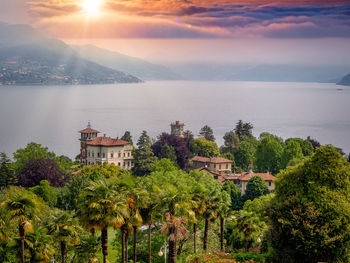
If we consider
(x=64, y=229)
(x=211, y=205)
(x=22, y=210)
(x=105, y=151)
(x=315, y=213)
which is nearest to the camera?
(x=22, y=210)

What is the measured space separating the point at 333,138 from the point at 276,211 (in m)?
118

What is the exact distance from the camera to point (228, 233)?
2975 cm

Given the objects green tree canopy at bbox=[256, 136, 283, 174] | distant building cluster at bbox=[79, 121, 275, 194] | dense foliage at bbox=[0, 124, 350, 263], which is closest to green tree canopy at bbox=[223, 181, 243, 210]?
distant building cluster at bbox=[79, 121, 275, 194]

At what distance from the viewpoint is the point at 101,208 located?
16.3m

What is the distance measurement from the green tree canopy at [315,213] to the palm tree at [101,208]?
21.1 feet

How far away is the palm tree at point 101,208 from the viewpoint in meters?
16.2

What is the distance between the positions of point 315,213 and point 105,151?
1905 inches

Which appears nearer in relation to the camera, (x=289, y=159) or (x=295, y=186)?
(x=295, y=186)

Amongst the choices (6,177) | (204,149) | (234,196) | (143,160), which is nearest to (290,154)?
(204,149)

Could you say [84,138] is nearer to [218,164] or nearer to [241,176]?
[218,164]

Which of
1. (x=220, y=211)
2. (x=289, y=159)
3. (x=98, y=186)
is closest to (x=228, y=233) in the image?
(x=220, y=211)

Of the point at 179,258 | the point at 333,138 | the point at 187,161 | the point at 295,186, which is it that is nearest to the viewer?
the point at 295,186

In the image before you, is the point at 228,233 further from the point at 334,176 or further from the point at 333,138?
the point at 333,138

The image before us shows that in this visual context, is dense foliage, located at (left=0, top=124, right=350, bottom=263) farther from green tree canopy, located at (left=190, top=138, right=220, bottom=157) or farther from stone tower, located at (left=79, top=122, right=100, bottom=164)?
green tree canopy, located at (left=190, top=138, right=220, bottom=157)
